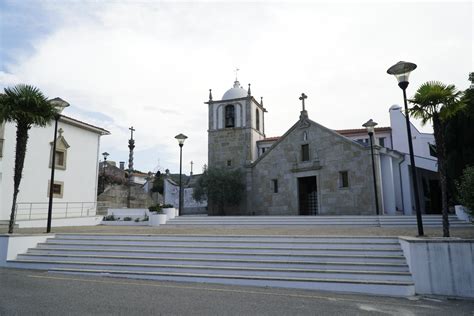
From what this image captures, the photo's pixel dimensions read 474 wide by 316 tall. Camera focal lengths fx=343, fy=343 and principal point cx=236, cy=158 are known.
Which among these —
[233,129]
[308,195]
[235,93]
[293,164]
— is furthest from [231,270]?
[235,93]

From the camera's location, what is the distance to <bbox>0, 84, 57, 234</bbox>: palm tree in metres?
11.3

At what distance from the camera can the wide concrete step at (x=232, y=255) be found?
8469mm

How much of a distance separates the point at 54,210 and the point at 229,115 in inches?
580

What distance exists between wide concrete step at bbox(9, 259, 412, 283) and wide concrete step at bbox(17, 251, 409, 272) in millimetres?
204

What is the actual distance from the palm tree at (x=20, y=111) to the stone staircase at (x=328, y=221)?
8247 millimetres

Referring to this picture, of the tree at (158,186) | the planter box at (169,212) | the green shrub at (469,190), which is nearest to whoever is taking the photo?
the green shrub at (469,190)

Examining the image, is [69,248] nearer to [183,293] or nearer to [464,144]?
[183,293]

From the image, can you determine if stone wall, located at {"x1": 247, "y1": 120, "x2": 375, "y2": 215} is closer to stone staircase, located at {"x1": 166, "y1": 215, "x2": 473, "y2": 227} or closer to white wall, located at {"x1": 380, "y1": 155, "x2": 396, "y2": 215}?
white wall, located at {"x1": 380, "y1": 155, "x2": 396, "y2": 215}

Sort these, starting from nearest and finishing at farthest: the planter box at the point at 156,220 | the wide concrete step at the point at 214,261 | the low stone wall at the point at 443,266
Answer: the low stone wall at the point at 443,266
the wide concrete step at the point at 214,261
the planter box at the point at 156,220

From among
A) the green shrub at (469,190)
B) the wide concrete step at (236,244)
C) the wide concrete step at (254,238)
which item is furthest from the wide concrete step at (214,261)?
the green shrub at (469,190)

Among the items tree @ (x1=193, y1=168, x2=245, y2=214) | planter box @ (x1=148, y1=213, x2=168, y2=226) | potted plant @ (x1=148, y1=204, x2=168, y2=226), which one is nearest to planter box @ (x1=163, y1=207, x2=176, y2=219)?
potted plant @ (x1=148, y1=204, x2=168, y2=226)

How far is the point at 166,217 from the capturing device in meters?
18.7

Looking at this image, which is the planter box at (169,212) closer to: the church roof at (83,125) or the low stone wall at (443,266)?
the church roof at (83,125)

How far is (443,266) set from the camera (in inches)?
285
